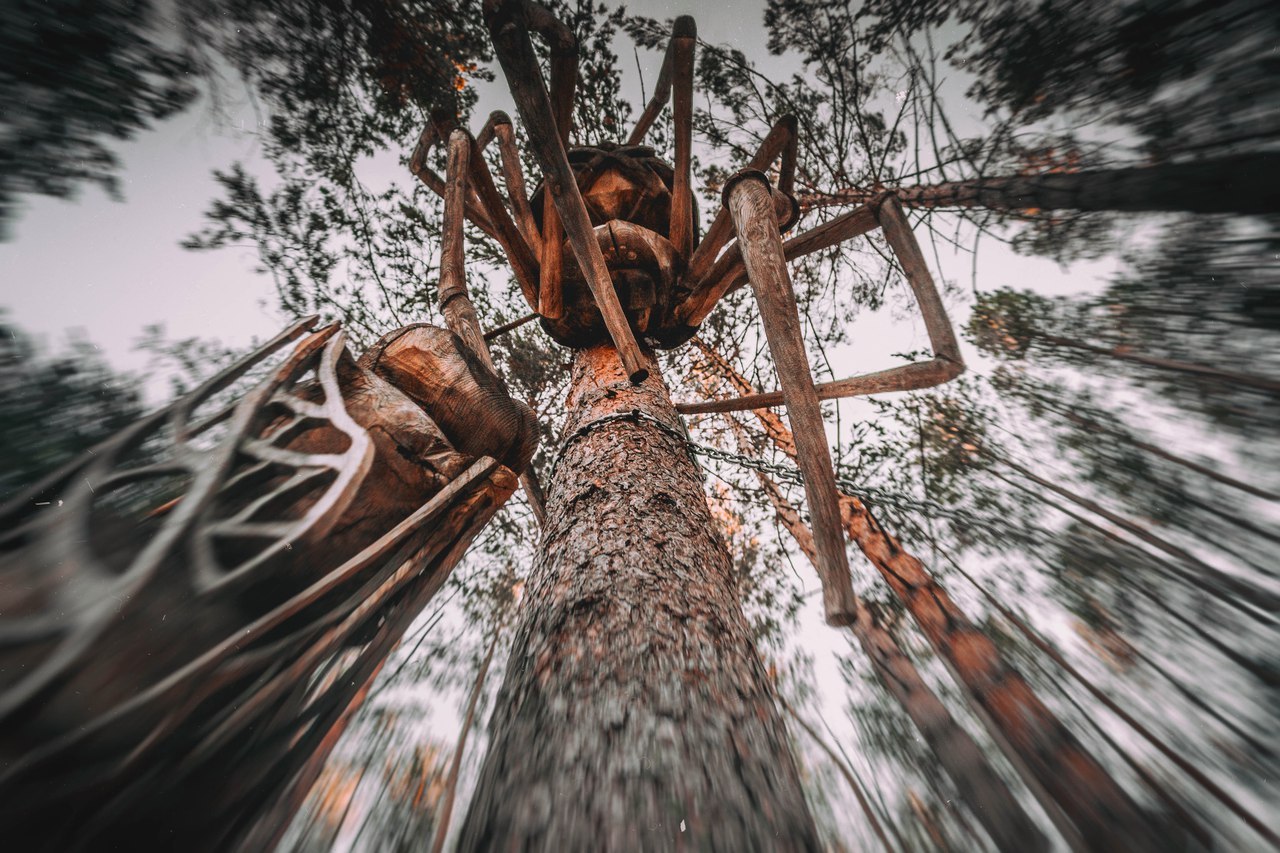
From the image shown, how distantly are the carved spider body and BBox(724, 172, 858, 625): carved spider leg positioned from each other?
74 cm

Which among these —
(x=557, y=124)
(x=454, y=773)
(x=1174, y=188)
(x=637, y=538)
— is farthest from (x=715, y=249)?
(x=454, y=773)

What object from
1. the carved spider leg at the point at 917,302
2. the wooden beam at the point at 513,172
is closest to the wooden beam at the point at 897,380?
the carved spider leg at the point at 917,302

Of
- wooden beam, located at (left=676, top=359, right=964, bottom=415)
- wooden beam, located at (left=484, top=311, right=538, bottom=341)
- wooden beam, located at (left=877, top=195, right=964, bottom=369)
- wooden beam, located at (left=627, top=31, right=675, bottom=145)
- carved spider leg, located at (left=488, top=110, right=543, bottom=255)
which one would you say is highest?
wooden beam, located at (left=627, top=31, right=675, bottom=145)

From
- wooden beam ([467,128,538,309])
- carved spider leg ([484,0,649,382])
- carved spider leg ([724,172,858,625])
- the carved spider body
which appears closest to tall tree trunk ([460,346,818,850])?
carved spider leg ([724,172,858,625])

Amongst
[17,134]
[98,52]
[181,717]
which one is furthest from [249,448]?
[98,52]

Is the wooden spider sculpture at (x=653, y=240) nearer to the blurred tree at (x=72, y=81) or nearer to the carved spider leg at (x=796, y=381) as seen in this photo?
the carved spider leg at (x=796, y=381)

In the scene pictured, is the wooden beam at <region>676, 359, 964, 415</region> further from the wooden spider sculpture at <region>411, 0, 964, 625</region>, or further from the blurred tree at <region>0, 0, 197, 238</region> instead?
the blurred tree at <region>0, 0, 197, 238</region>

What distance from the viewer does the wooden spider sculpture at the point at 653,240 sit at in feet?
3.70

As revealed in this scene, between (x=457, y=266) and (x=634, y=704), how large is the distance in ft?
4.71

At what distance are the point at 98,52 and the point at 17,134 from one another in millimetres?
Answer: 350

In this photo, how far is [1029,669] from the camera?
2.81 meters

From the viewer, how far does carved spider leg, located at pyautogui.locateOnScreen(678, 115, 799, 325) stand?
6.97ft

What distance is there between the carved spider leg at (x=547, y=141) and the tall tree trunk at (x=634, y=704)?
0.53 metres

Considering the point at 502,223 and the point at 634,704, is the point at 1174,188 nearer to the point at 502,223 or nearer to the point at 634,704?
the point at 634,704
